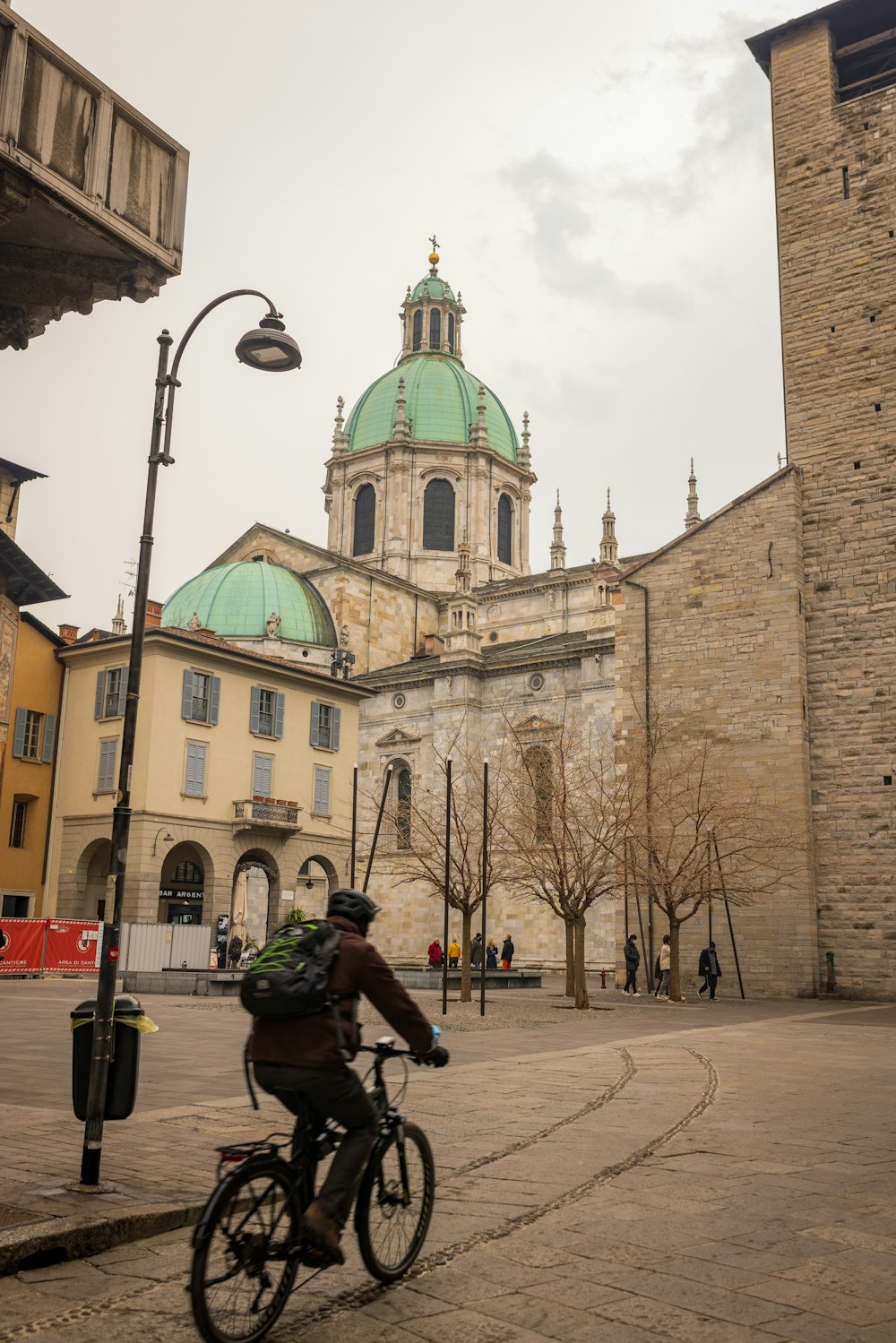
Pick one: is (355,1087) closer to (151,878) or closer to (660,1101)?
(660,1101)

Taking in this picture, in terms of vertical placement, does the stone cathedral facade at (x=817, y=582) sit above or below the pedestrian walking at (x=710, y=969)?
above

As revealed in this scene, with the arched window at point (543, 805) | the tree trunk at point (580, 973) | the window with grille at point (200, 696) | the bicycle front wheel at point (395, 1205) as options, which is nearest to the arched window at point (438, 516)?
the window with grille at point (200, 696)

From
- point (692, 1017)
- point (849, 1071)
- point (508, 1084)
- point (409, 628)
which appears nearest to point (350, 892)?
point (508, 1084)

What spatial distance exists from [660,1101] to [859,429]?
22.1 meters

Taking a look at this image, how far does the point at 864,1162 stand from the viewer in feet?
25.1

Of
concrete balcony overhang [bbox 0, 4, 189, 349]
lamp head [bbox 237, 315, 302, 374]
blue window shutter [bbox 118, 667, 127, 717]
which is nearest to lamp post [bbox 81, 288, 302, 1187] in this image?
lamp head [bbox 237, 315, 302, 374]

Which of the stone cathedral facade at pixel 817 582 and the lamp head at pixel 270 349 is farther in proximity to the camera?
the stone cathedral facade at pixel 817 582

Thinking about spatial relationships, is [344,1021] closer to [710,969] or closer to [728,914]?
[710,969]

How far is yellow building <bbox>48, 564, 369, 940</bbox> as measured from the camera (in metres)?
34.2

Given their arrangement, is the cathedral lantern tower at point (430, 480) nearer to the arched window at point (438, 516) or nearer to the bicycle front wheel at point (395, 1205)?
the arched window at point (438, 516)

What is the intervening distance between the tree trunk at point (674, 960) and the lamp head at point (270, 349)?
722 inches

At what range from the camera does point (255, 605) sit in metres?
56.3

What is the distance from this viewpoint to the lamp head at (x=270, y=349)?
353 inches

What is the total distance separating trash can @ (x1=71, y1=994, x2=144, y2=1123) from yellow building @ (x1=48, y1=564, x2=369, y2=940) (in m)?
27.0
